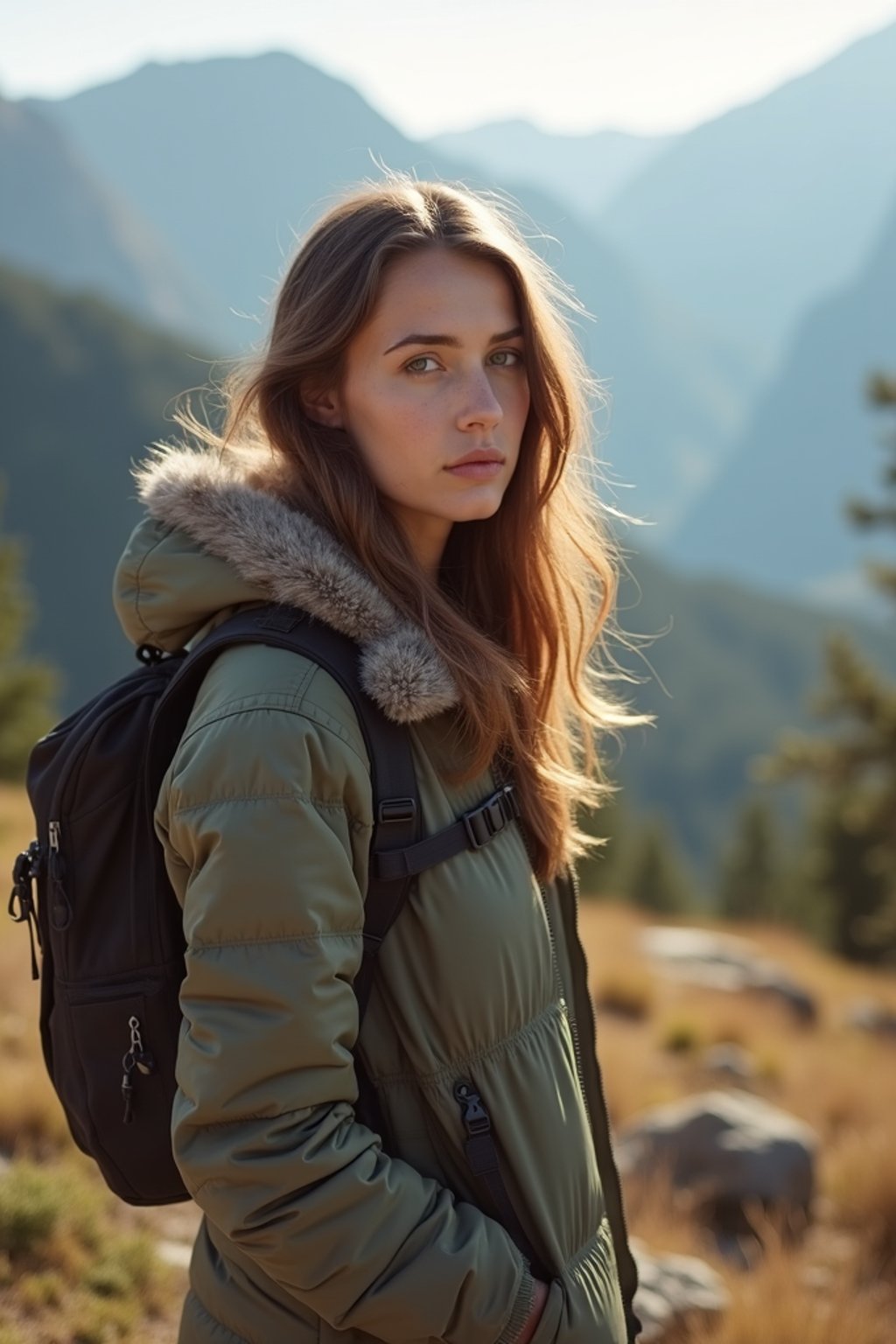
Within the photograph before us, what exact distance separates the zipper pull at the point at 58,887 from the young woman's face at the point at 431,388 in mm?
678

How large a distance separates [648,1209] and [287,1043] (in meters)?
3.87

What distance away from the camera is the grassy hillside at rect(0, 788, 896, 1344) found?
122 inches

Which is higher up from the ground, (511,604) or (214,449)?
(214,449)

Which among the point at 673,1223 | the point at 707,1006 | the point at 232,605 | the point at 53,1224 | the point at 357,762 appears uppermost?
the point at 232,605

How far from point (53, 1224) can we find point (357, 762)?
7.37 ft

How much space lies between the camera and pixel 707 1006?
10.1m

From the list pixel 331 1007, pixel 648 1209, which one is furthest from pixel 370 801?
pixel 648 1209

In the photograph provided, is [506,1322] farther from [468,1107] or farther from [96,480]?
[96,480]

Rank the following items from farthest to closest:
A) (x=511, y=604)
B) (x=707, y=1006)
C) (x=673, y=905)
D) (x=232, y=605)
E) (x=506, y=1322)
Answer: (x=673, y=905)
(x=707, y=1006)
(x=511, y=604)
(x=232, y=605)
(x=506, y=1322)

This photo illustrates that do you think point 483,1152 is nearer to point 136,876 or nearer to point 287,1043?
point 287,1043

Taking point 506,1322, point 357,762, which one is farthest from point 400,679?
point 506,1322

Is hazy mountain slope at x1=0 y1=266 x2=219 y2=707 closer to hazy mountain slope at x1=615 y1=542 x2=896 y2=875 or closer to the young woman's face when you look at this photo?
hazy mountain slope at x1=615 y1=542 x2=896 y2=875

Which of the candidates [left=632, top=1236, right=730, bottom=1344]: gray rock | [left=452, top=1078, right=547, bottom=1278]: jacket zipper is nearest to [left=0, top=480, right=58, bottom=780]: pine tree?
[left=632, top=1236, right=730, bottom=1344]: gray rock

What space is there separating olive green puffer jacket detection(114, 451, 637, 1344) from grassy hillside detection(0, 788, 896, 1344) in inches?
58.6
